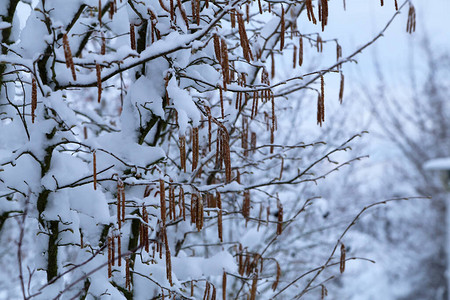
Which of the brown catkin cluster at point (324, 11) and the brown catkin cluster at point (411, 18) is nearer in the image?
the brown catkin cluster at point (324, 11)

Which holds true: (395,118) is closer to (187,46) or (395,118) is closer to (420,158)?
(420,158)

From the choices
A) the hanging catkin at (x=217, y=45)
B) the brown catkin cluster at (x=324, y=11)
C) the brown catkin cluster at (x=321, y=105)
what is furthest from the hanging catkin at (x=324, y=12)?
the hanging catkin at (x=217, y=45)

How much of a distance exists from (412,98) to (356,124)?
12903 millimetres

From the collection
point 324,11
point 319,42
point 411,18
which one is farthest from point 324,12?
point 319,42

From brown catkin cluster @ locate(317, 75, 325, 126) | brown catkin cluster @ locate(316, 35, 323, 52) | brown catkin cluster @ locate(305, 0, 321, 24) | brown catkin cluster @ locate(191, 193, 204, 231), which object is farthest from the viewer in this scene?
brown catkin cluster @ locate(316, 35, 323, 52)

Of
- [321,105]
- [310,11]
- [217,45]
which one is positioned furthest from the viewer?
[321,105]

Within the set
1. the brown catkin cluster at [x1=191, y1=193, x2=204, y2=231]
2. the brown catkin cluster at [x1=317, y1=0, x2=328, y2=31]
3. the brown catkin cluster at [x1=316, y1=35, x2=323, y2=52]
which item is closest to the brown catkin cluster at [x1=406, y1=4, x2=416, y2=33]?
the brown catkin cluster at [x1=316, y1=35, x2=323, y2=52]

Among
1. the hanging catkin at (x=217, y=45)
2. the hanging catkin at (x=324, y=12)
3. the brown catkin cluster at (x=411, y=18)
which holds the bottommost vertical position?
the hanging catkin at (x=217, y=45)

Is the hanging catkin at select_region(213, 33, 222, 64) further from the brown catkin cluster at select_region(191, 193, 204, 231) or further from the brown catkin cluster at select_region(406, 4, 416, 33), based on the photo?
the brown catkin cluster at select_region(406, 4, 416, 33)

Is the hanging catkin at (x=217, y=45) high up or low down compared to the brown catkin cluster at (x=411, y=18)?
down

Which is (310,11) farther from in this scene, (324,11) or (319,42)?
(319,42)

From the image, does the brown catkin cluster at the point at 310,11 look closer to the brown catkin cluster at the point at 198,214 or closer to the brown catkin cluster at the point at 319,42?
the brown catkin cluster at the point at 198,214

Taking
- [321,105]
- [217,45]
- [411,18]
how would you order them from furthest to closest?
[411,18] < [321,105] < [217,45]

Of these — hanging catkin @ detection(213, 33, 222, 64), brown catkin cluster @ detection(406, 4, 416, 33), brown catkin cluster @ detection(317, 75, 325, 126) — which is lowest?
brown catkin cluster @ detection(317, 75, 325, 126)
